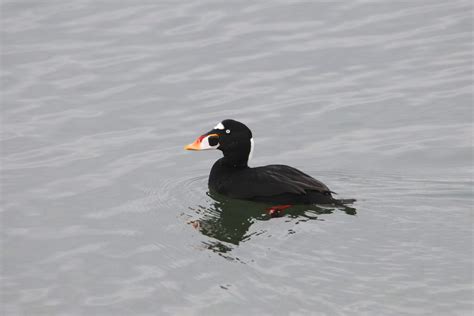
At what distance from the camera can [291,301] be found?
819cm

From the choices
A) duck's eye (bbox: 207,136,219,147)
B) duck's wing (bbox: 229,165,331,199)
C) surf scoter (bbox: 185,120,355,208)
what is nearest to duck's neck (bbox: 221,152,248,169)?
surf scoter (bbox: 185,120,355,208)

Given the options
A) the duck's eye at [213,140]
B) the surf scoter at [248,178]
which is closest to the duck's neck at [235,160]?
the surf scoter at [248,178]

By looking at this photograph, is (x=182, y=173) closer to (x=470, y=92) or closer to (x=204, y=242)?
(x=204, y=242)

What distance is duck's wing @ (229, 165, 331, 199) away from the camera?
1041cm

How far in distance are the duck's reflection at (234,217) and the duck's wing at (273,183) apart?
13 cm

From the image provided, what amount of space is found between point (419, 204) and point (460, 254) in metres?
1.38

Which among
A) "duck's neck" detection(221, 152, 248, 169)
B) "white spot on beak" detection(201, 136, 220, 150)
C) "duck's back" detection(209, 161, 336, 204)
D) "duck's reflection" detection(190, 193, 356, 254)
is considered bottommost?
"duck's reflection" detection(190, 193, 356, 254)

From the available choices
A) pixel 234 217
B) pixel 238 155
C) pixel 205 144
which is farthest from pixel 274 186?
pixel 205 144

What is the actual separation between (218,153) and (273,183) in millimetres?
2438

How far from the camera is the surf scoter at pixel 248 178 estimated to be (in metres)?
10.4

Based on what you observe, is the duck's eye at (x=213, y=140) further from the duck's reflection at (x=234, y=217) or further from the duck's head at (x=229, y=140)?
the duck's reflection at (x=234, y=217)

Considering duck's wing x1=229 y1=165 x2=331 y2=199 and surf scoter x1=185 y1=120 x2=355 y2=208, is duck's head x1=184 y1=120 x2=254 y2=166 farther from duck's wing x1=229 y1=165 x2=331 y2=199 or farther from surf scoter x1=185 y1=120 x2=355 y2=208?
duck's wing x1=229 y1=165 x2=331 y2=199

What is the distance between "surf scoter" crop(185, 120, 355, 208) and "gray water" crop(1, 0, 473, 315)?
0.15 metres

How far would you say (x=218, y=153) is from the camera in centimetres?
1290
